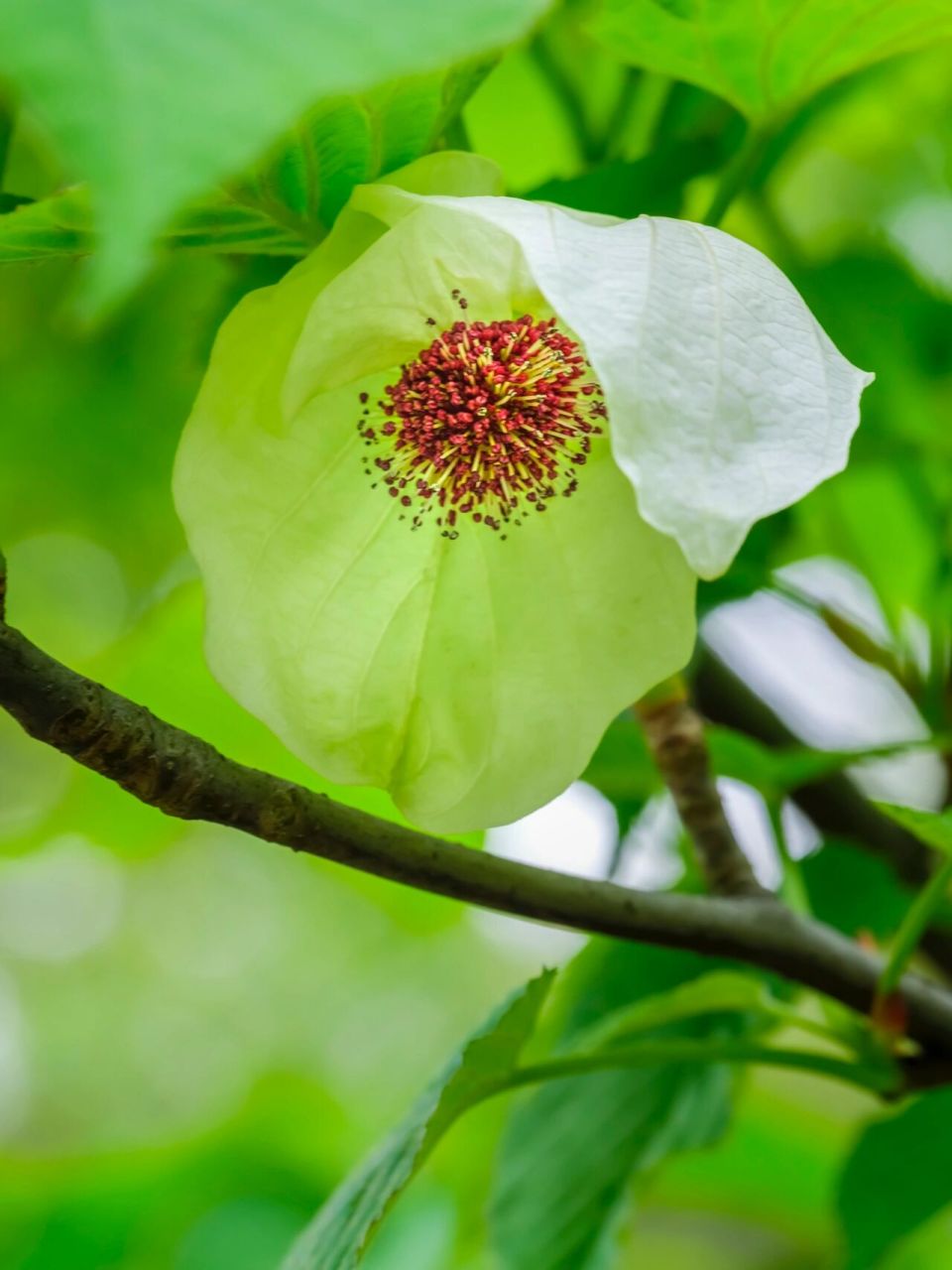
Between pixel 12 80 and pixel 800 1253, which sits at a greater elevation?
pixel 12 80

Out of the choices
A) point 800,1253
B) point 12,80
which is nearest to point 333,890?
point 800,1253

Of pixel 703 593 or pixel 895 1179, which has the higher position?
pixel 703 593

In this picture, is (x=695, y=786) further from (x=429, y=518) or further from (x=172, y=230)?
(x=172, y=230)

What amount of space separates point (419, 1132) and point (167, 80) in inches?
11.8

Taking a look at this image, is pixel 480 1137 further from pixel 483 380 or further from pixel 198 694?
pixel 483 380

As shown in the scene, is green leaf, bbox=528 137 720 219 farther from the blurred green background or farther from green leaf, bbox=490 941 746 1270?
green leaf, bbox=490 941 746 1270

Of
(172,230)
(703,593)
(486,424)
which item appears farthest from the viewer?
(703,593)

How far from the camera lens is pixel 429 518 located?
14.3 inches

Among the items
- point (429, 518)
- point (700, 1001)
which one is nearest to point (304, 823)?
point (429, 518)

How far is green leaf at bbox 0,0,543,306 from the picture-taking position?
160 millimetres

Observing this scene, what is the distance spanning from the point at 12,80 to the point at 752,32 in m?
0.26

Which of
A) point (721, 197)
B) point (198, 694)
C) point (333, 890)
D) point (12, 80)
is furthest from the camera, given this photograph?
point (333, 890)

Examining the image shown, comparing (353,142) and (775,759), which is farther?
(775,759)

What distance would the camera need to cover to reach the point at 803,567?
711 millimetres
